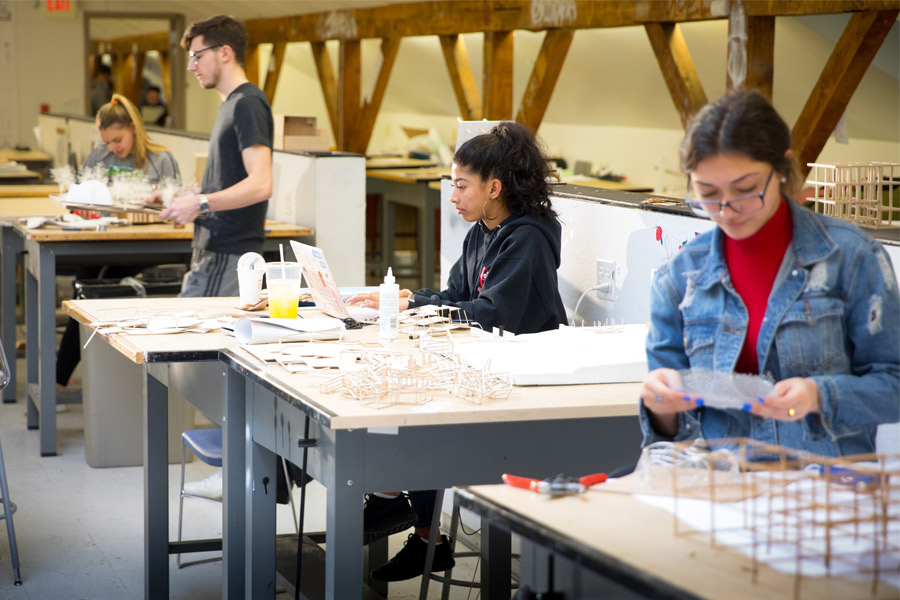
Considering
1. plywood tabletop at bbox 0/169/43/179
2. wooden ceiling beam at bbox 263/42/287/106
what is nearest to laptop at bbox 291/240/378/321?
plywood tabletop at bbox 0/169/43/179

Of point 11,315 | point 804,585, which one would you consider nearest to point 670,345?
point 804,585

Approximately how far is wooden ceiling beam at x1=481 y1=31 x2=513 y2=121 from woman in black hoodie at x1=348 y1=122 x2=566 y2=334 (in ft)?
12.9

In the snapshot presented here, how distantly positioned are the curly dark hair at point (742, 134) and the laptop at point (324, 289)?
1350 millimetres

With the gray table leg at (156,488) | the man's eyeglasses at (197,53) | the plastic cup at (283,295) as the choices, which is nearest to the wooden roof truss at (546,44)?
the man's eyeglasses at (197,53)

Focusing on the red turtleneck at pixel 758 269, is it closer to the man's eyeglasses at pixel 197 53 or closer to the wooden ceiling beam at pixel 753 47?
the man's eyeglasses at pixel 197 53

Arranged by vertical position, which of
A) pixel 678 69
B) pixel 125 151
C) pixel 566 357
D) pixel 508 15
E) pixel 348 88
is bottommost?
pixel 566 357

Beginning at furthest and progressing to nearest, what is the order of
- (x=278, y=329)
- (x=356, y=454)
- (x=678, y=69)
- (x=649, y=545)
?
(x=678, y=69) → (x=278, y=329) → (x=356, y=454) → (x=649, y=545)

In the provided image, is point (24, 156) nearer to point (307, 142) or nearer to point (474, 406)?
point (307, 142)

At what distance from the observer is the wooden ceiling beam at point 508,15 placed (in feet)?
16.4

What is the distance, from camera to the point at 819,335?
5.75 ft

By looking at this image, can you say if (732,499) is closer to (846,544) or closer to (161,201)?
(846,544)

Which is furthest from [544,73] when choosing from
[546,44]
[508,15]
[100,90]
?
[100,90]

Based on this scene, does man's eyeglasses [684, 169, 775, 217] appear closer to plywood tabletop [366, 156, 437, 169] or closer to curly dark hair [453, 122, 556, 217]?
curly dark hair [453, 122, 556, 217]

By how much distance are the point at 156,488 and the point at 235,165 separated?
4.64 ft
